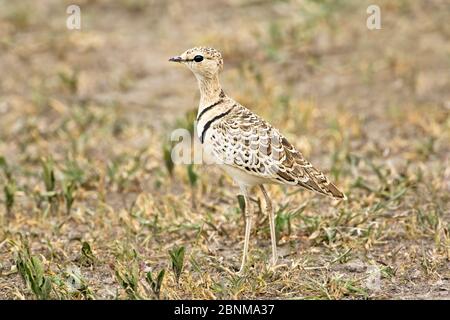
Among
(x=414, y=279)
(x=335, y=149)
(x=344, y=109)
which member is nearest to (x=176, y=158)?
(x=335, y=149)

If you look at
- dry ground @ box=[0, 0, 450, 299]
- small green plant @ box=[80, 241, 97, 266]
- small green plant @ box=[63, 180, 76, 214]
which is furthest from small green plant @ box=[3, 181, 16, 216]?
small green plant @ box=[80, 241, 97, 266]

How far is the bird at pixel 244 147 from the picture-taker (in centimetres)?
569

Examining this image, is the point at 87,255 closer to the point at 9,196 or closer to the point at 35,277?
the point at 35,277

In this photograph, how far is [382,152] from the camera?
26.7 ft

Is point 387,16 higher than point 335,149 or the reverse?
A: higher

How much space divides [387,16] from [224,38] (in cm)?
176

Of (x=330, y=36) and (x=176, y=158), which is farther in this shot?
(x=330, y=36)

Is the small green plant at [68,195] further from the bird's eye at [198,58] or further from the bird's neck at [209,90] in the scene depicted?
the bird's eye at [198,58]

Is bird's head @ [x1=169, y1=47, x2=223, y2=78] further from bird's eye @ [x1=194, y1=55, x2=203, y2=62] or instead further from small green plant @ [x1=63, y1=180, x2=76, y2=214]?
small green plant @ [x1=63, y1=180, x2=76, y2=214]

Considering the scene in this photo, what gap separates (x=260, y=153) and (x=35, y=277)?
1468 mm

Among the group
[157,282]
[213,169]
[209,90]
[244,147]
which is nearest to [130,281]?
[157,282]

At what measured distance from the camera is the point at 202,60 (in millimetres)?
5895
